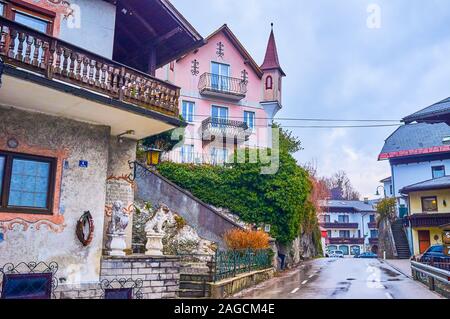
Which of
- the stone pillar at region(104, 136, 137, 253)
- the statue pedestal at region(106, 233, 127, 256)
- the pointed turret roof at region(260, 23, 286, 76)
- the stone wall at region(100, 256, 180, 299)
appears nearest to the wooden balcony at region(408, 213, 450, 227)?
the pointed turret roof at region(260, 23, 286, 76)

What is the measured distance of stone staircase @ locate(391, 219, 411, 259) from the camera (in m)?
35.0

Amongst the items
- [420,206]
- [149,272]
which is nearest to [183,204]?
[149,272]

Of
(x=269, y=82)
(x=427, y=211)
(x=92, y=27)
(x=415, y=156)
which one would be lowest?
(x=427, y=211)

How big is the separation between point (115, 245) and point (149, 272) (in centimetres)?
111

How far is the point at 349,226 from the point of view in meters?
69.8

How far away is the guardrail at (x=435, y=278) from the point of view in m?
11.6

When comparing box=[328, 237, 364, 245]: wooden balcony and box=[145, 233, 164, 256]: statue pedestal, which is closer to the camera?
box=[145, 233, 164, 256]: statue pedestal

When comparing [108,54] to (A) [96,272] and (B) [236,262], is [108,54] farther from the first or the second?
(B) [236,262]

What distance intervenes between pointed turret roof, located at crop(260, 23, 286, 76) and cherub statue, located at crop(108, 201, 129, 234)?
83.9 ft

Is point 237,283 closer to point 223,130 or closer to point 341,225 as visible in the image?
point 223,130

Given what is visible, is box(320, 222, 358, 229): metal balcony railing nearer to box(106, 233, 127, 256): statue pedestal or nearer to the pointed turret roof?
the pointed turret roof

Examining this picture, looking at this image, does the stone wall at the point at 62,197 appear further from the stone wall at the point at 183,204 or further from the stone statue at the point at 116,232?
the stone wall at the point at 183,204

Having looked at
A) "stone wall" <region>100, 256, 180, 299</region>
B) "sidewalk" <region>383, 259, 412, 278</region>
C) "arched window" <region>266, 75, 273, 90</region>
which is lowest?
"sidewalk" <region>383, 259, 412, 278</region>
